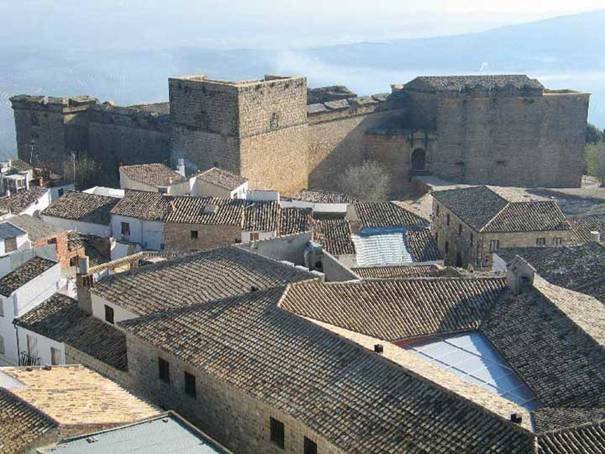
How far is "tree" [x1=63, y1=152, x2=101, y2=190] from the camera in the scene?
34.3 metres

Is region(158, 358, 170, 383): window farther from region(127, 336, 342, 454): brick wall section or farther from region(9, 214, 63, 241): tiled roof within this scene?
region(9, 214, 63, 241): tiled roof

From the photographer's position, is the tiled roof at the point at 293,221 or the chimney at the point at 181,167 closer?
the tiled roof at the point at 293,221

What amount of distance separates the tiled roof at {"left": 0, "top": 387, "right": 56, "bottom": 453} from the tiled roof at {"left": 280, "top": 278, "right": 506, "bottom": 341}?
170 inches

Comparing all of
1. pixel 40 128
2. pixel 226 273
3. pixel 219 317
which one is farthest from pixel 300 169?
pixel 219 317

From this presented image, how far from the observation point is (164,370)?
14734 millimetres

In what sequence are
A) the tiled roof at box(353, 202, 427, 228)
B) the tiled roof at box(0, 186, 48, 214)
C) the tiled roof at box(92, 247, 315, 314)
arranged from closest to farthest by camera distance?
1. the tiled roof at box(92, 247, 315, 314)
2. the tiled roof at box(353, 202, 427, 228)
3. the tiled roof at box(0, 186, 48, 214)

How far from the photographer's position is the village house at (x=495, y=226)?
25.8 meters

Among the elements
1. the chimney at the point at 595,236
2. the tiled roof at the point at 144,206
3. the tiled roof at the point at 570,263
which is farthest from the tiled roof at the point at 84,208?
the chimney at the point at 595,236

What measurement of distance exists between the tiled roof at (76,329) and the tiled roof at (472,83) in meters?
23.2

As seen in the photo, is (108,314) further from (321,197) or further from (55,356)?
(321,197)

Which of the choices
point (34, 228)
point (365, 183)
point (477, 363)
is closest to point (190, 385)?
point (477, 363)

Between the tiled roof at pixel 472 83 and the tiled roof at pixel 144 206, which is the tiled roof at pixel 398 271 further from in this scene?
the tiled roof at pixel 472 83

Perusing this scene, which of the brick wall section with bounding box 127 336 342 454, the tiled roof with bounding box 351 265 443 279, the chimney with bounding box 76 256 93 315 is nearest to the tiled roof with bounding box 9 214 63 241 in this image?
the chimney with bounding box 76 256 93 315

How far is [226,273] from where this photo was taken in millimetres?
17172
